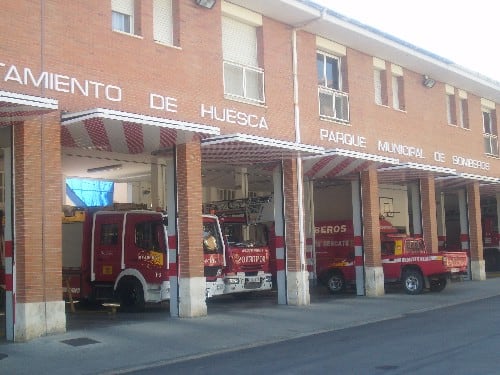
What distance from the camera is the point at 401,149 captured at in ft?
78.6

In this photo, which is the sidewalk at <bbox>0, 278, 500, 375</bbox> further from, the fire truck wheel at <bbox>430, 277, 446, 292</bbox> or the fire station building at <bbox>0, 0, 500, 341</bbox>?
the fire truck wheel at <bbox>430, 277, 446, 292</bbox>

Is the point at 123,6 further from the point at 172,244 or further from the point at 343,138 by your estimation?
the point at 343,138

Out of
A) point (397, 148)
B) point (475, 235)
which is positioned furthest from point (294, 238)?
point (475, 235)

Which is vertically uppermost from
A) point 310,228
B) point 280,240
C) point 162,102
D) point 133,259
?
point 162,102

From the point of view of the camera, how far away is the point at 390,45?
22219 millimetres

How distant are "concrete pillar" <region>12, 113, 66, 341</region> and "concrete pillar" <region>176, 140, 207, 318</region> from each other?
3389 mm

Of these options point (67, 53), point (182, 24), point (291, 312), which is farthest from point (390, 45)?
point (67, 53)

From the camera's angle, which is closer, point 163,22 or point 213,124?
point 163,22

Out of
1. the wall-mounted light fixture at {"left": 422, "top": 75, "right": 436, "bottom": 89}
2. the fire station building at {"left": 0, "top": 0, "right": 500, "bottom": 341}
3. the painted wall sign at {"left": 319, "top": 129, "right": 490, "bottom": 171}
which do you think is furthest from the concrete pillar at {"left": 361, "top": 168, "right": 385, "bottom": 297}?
the wall-mounted light fixture at {"left": 422, "top": 75, "right": 436, "bottom": 89}

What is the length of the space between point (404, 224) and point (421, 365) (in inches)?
880

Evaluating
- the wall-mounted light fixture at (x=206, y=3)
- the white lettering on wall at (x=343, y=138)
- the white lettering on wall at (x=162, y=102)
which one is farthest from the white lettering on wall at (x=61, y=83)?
the white lettering on wall at (x=343, y=138)

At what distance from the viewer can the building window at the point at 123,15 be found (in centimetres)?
1518

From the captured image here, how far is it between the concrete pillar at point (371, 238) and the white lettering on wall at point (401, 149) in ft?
4.99

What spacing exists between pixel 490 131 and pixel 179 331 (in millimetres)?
22140
